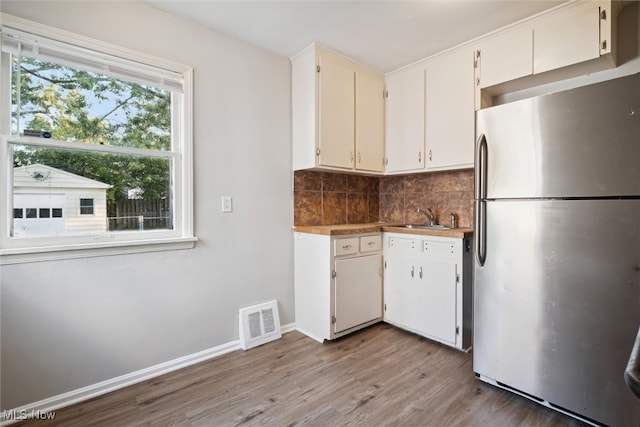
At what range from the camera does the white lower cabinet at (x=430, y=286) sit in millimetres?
2324

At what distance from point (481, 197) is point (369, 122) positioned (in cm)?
139

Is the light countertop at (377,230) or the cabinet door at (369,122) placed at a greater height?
the cabinet door at (369,122)

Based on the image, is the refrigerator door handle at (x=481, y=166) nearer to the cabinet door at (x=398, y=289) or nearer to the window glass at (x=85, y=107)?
the cabinet door at (x=398, y=289)

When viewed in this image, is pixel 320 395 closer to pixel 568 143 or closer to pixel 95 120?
pixel 568 143

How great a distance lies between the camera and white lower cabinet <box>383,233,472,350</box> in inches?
91.5

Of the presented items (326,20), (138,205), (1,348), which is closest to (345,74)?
(326,20)

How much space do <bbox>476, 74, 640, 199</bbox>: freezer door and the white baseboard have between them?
221 cm

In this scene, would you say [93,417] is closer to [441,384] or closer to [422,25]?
[441,384]

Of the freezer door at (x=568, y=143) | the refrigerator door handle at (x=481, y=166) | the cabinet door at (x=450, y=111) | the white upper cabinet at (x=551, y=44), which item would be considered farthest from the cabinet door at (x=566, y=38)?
the refrigerator door handle at (x=481, y=166)

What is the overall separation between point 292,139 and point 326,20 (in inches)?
38.1

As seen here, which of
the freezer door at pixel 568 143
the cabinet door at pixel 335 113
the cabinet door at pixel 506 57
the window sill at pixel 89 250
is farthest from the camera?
the cabinet door at pixel 335 113

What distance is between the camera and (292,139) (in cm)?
277

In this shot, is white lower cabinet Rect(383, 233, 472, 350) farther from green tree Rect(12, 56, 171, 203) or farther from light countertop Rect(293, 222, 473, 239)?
green tree Rect(12, 56, 171, 203)

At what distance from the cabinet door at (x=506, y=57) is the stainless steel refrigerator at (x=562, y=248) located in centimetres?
64
